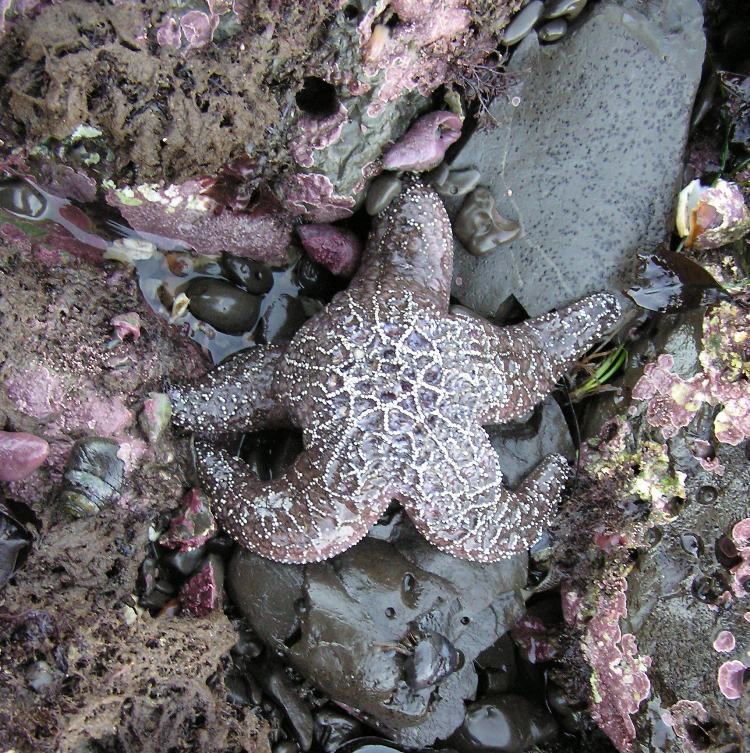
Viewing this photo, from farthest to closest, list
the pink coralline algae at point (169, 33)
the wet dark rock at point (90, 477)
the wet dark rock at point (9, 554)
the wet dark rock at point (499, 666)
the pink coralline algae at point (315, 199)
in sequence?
the wet dark rock at point (499, 666), the pink coralline algae at point (315, 199), the wet dark rock at point (90, 477), the wet dark rock at point (9, 554), the pink coralline algae at point (169, 33)

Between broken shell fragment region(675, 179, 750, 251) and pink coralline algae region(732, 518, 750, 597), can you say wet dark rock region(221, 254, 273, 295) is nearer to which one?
broken shell fragment region(675, 179, 750, 251)

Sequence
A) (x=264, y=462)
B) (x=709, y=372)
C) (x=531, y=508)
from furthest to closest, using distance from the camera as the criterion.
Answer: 1. (x=264, y=462)
2. (x=531, y=508)
3. (x=709, y=372)

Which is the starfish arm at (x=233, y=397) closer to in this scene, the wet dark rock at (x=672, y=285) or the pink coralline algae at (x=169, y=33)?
the pink coralline algae at (x=169, y=33)

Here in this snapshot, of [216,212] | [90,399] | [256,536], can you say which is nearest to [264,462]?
[256,536]

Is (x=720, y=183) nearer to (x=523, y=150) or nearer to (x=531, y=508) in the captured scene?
(x=523, y=150)

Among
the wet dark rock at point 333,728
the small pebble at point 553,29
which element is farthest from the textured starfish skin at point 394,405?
the small pebble at point 553,29
